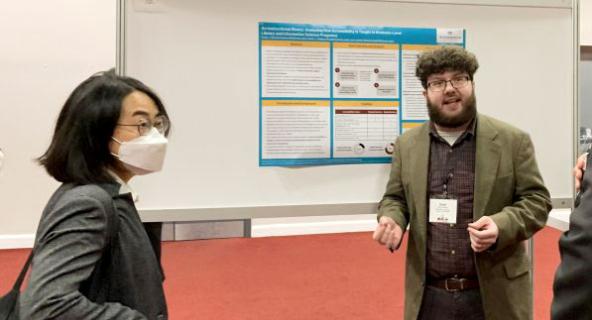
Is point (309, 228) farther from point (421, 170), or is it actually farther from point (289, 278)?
point (421, 170)

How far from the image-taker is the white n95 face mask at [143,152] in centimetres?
109

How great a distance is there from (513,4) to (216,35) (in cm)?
128

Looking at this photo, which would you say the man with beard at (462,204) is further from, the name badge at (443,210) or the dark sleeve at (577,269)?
the dark sleeve at (577,269)

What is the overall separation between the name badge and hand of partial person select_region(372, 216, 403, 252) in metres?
0.13

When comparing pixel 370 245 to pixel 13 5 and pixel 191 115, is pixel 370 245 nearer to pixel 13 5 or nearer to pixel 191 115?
pixel 191 115

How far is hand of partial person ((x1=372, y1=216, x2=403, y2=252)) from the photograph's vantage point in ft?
4.89

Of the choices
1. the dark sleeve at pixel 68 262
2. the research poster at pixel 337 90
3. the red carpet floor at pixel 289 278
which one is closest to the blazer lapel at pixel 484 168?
the research poster at pixel 337 90

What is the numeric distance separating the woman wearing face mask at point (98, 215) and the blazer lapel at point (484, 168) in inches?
39.3

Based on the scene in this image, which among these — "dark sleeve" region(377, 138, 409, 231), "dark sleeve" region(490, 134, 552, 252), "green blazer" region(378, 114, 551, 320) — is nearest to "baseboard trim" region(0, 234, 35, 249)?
"dark sleeve" region(377, 138, 409, 231)

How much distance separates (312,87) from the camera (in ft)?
5.78

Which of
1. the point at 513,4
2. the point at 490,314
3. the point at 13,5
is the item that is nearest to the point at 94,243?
the point at 490,314

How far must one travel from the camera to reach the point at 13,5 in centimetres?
433

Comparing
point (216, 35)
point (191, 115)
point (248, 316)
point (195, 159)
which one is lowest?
point (248, 316)

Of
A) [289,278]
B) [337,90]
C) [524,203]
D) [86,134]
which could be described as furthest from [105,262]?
[289,278]
